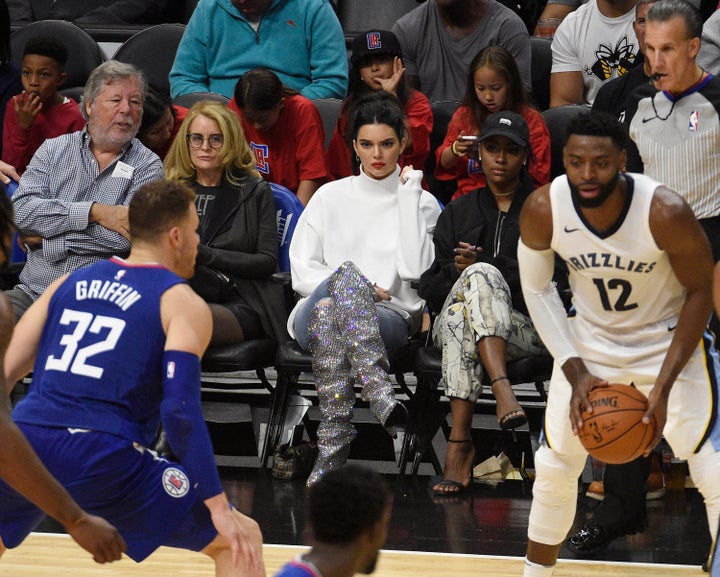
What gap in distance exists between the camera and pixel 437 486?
16.2ft

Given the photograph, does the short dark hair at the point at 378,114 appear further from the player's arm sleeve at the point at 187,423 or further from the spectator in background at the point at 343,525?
the spectator in background at the point at 343,525

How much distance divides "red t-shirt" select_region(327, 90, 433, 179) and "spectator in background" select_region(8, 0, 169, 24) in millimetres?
2278

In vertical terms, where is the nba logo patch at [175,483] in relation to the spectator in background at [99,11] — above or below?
below

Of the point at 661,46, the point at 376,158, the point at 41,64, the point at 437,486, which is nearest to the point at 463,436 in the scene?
the point at 437,486

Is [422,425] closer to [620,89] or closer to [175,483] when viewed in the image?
[620,89]

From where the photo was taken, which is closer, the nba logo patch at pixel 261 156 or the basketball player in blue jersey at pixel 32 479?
the basketball player in blue jersey at pixel 32 479

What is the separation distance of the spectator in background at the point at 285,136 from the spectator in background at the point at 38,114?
94cm

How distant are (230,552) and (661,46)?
99.9 inches

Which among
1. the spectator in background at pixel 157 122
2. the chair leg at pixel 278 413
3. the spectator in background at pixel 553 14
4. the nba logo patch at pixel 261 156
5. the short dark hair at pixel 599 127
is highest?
the spectator in background at pixel 553 14

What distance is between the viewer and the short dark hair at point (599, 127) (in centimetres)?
345

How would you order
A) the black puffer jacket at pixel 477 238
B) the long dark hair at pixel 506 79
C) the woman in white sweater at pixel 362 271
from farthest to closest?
the long dark hair at pixel 506 79 → the black puffer jacket at pixel 477 238 → the woman in white sweater at pixel 362 271

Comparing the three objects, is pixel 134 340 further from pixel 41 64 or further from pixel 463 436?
pixel 41 64

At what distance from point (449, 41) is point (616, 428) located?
137 inches

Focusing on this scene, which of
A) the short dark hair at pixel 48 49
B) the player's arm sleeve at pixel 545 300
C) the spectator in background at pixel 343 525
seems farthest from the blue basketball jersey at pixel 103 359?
the short dark hair at pixel 48 49
